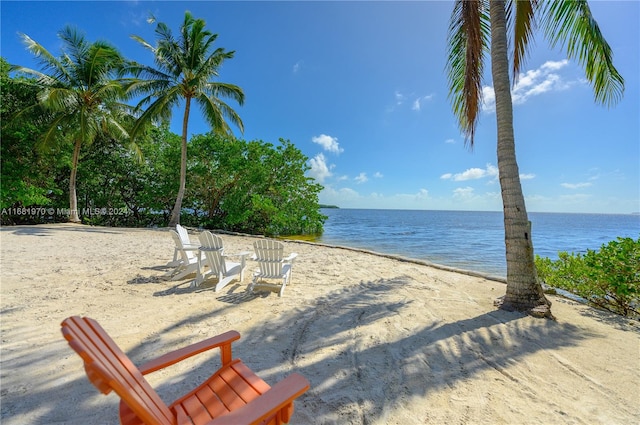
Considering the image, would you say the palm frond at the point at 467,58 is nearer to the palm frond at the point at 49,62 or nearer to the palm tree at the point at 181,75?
the palm tree at the point at 181,75

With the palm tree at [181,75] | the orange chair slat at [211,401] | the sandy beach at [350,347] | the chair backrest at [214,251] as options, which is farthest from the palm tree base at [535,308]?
→ the palm tree at [181,75]

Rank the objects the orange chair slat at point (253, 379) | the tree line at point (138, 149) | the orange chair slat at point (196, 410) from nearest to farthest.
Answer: the orange chair slat at point (196, 410), the orange chair slat at point (253, 379), the tree line at point (138, 149)

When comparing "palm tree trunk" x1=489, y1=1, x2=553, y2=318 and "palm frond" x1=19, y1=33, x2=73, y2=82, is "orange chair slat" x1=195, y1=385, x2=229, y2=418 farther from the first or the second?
"palm frond" x1=19, y1=33, x2=73, y2=82

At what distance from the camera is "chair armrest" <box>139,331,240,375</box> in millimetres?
1691

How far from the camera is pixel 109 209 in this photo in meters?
19.9

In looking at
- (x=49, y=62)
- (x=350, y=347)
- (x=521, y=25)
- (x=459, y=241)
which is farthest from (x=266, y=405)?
(x=459, y=241)

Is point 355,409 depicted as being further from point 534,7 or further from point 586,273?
point 534,7

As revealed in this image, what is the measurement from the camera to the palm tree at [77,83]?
13.7m

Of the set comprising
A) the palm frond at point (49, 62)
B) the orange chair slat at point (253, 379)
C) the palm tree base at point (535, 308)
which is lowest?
the palm tree base at point (535, 308)

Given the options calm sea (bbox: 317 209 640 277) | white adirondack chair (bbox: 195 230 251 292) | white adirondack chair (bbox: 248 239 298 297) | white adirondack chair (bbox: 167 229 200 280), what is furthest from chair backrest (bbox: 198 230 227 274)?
calm sea (bbox: 317 209 640 277)

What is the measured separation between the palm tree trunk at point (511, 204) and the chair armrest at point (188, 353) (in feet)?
14.5

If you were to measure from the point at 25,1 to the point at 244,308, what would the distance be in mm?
13028

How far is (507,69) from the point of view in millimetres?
4551

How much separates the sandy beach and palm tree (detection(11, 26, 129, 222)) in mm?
11227
